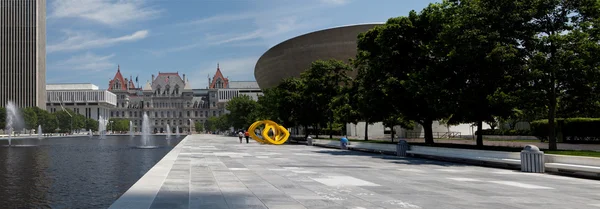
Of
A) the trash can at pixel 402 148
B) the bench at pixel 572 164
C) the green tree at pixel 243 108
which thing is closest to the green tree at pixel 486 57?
the bench at pixel 572 164

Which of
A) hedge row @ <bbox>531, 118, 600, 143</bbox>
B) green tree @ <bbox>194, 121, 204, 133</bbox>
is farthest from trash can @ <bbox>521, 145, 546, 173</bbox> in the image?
green tree @ <bbox>194, 121, 204, 133</bbox>

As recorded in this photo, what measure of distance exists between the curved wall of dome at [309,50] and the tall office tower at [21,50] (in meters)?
86.5

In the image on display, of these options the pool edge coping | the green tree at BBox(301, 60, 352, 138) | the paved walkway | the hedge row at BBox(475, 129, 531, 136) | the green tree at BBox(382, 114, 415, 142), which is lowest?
the paved walkway

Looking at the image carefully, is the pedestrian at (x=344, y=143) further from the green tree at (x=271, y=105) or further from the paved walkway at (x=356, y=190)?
the green tree at (x=271, y=105)

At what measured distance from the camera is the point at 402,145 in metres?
28.2

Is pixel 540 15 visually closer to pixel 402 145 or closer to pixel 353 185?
pixel 402 145

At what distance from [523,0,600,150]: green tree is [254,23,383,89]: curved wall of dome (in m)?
51.7

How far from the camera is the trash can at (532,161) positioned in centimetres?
1756

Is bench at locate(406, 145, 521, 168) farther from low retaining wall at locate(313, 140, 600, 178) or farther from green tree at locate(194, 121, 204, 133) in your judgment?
green tree at locate(194, 121, 204, 133)

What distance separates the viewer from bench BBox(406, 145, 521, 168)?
19359 millimetres

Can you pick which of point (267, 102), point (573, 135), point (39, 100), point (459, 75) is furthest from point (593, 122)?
point (39, 100)

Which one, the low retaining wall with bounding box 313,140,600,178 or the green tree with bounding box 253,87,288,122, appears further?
the green tree with bounding box 253,87,288,122

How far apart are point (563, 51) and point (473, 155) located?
5646 mm

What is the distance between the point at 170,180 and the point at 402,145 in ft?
55.5
